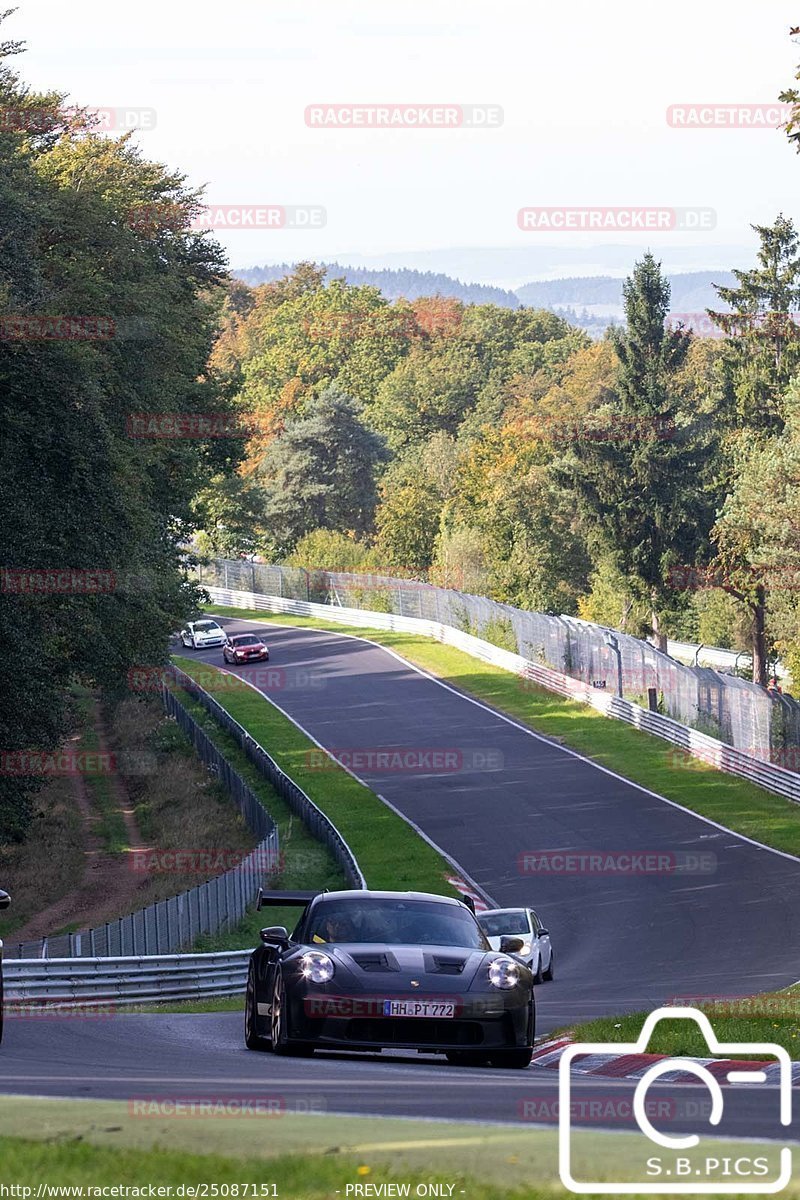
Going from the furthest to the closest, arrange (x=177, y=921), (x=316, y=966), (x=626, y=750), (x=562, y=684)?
(x=562, y=684), (x=626, y=750), (x=177, y=921), (x=316, y=966)

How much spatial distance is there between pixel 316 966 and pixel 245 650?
68426 mm

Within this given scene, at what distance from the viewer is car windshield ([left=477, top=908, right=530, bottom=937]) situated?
28234 mm

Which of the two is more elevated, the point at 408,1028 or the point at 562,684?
the point at 408,1028

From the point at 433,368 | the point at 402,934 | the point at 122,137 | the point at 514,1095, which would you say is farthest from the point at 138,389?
the point at 433,368

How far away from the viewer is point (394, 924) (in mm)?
12914

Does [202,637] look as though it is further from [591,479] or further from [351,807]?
[351,807]

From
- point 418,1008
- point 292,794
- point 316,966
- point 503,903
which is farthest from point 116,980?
point 292,794

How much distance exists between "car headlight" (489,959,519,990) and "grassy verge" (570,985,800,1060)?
2354 millimetres

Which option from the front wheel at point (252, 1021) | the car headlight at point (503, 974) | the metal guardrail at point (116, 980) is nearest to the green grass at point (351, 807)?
the metal guardrail at point (116, 980)

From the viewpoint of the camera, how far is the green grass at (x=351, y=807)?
41031mm

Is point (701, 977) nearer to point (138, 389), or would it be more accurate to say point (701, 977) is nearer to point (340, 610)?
point (138, 389)

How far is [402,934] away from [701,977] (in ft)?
51.8

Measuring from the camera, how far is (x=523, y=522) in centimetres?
10938

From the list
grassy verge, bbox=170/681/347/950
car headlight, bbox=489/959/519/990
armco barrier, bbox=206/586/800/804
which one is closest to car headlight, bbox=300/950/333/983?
car headlight, bbox=489/959/519/990
